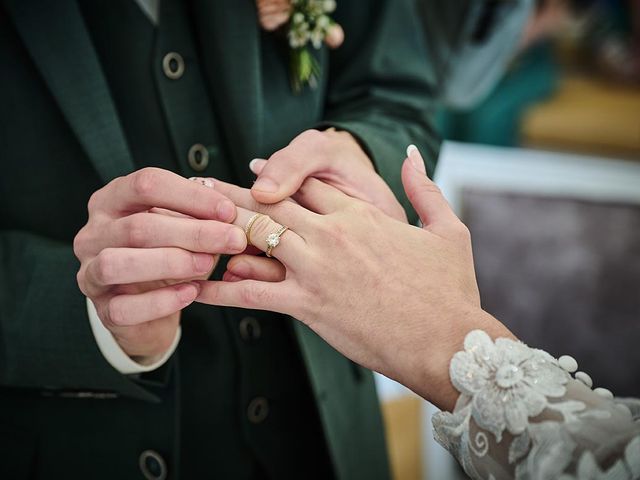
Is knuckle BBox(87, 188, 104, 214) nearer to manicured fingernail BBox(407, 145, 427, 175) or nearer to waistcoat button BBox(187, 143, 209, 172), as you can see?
waistcoat button BBox(187, 143, 209, 172)

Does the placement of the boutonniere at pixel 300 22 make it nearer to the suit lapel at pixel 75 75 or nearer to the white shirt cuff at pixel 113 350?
the suit lapel at pixel 75 75

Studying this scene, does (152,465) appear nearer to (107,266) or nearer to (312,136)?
(107,266)

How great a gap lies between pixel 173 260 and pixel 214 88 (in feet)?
0.98

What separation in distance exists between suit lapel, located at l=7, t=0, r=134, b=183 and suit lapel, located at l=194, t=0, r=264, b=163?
143 millimetres

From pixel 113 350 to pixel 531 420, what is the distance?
511 mm

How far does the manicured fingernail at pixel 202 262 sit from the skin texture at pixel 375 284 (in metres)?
0.03

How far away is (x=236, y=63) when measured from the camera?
848mm

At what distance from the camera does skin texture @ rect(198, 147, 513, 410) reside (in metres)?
0.67

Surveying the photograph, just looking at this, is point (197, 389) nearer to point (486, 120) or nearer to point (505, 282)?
point (505, 282)

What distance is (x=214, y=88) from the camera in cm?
86

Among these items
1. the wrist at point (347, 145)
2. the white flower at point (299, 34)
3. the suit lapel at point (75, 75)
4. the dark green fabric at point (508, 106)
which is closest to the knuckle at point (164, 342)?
the suit lapel at point (75, 75)

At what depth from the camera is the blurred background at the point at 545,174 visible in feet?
5.17

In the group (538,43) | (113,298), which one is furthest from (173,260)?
(538,43)

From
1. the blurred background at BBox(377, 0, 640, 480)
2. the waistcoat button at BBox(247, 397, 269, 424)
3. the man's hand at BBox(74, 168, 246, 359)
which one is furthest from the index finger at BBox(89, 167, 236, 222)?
the blurred background at BBox(377, 0, 640, 480)
